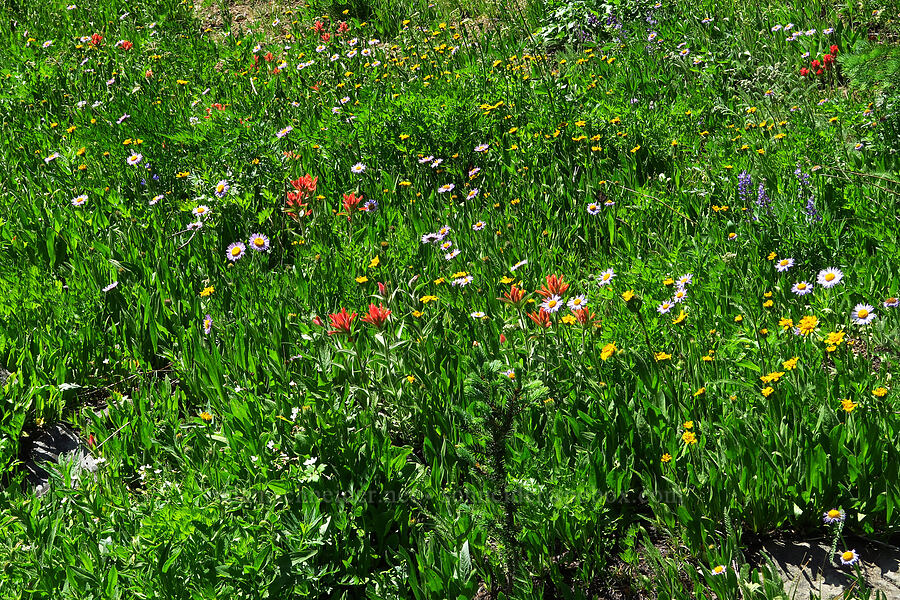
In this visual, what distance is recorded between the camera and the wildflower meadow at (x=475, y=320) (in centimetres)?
218

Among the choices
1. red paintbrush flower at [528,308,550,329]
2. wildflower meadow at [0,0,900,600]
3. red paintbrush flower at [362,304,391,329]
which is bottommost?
wildflower meadow at [0,0,900,600]

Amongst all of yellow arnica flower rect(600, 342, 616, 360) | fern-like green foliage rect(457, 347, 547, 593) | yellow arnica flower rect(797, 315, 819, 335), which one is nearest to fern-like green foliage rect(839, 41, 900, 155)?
yellow arnica flower rect(797, 315, 819, 335)

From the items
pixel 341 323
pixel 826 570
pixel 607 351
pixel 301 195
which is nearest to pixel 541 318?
pixel 607 351

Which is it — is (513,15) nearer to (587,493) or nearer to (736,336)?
(736,336)

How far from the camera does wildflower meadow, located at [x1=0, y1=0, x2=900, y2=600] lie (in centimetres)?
218

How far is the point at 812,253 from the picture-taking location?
3.15m

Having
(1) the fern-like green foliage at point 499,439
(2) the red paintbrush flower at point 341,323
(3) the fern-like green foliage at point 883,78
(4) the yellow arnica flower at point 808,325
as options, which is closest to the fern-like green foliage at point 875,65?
(3) the fern-like green foliage at point 883,78

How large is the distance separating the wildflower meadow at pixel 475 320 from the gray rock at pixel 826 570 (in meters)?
0.01

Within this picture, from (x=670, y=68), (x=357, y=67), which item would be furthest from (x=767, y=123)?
(x=357, y=67)

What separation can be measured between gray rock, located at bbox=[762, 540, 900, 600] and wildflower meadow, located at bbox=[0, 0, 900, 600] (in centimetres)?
1

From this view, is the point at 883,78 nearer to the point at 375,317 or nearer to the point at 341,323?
the point at 375,317

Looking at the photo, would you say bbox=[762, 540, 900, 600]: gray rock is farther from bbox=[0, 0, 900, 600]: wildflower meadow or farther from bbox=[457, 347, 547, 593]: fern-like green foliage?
bbox=[457, 347, 547, 593]: fern-like green foliage

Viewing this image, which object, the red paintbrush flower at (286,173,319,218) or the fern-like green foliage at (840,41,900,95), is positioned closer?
the fern-like green foliage at (840,41,900,95)

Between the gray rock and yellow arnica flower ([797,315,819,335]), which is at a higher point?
yellow arnica flower ([797,315,819,335])
